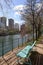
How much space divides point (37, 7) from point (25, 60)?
19.8 meters

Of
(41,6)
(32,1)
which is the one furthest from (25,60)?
(41,6)

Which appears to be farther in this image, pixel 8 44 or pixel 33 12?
pixel 33 12

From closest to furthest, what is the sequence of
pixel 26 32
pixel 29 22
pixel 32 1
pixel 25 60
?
pixel 25 60 < pixel 32 1 < pixel 29 22 < pixel 26 32

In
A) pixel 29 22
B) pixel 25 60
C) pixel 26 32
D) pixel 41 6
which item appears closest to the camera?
pixel 25 60

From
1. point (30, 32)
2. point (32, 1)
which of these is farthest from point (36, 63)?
point (30, 32)

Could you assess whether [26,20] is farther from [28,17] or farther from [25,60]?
[25,60]

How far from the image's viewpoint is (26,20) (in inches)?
1200

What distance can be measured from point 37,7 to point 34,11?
3.93 ft

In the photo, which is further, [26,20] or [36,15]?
[26,20]

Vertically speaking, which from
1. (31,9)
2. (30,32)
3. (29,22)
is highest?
(31,9)

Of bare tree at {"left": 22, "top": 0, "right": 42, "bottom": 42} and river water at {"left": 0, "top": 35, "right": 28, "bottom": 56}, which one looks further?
bare tree at {"left": 22, "top": 0, "right": 42, "bottom": 42}

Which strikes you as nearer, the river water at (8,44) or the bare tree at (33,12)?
the river water at (8,44)

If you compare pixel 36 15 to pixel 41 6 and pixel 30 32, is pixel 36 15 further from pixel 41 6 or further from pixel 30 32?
pixel 30 32

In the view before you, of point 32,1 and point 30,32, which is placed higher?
point 32,1
